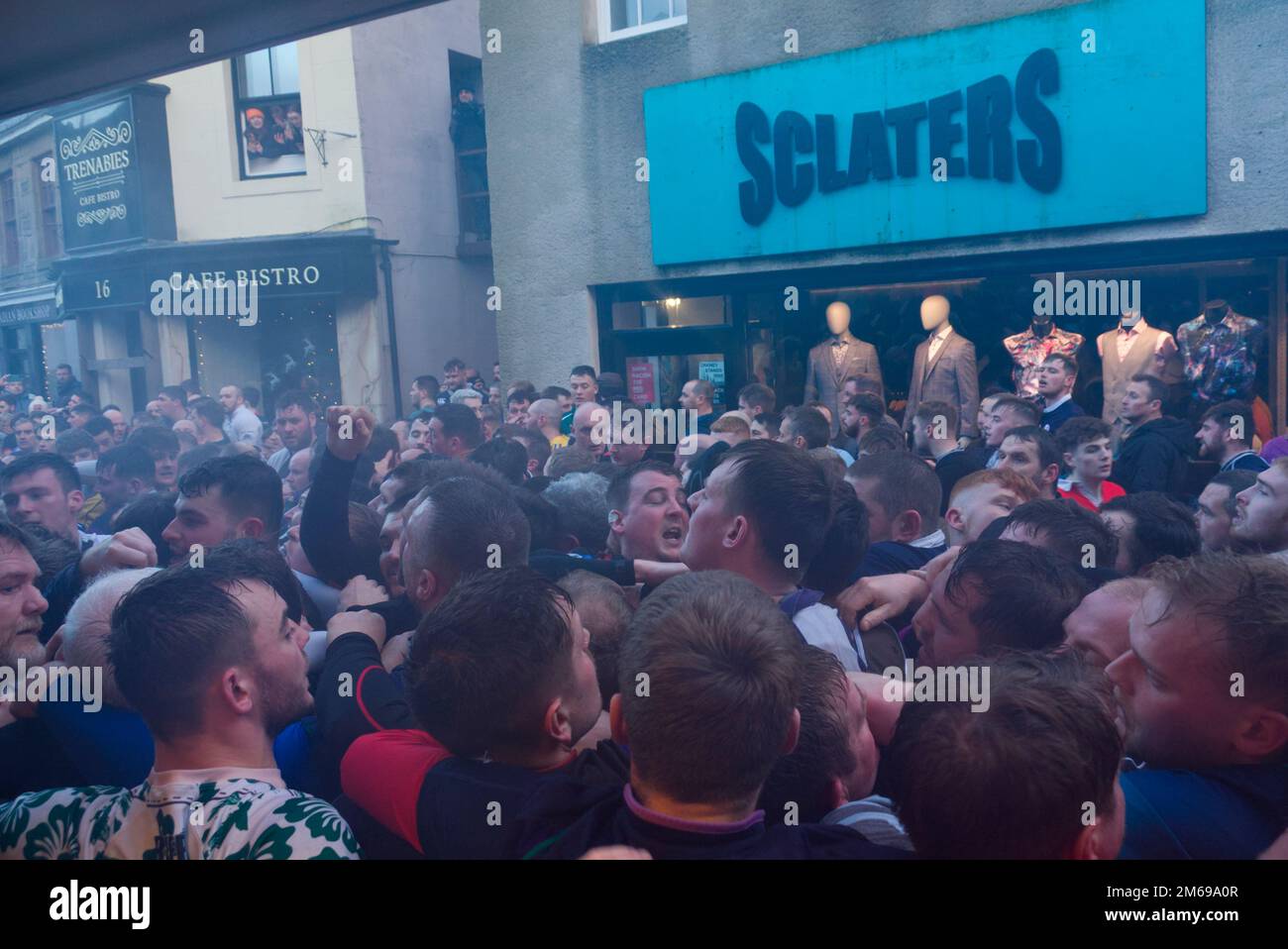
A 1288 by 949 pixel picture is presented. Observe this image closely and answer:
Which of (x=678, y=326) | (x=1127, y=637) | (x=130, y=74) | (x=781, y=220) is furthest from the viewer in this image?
(x=678, y=326)

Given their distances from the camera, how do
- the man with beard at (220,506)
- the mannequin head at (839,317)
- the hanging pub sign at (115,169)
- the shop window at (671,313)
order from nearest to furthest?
the man with beard at (220,506) < the mannequin head at (839,317) < the shop window at (671,313) < the hanging pub sign at (115,169)

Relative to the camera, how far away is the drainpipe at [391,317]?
14.0m

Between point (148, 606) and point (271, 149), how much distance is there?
1376cm

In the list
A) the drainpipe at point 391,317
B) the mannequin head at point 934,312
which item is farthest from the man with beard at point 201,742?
the drainpipe at point 391,317

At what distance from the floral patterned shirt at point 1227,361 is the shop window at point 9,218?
19795 millimetres

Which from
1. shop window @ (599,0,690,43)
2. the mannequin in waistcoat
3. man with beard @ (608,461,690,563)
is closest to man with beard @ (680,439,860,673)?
man with beard @ (608,461,690,563)

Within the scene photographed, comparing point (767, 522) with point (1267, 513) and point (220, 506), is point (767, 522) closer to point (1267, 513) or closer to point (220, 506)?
point (1267, 513)

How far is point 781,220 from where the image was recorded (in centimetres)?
910

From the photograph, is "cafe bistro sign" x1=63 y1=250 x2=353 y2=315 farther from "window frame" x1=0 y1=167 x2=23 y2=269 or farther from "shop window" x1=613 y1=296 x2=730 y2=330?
"shop window" x1=613 y1=296 x2=730 y2=330

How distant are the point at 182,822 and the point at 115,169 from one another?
16.2m

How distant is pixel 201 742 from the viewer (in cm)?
209

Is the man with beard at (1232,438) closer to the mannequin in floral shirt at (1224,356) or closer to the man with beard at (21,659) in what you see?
the mannequin in floral shirt at (1224,356)

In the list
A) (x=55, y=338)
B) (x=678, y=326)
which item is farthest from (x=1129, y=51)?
(x=55, y=338)

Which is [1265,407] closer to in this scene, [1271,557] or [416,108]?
[1271,557]
